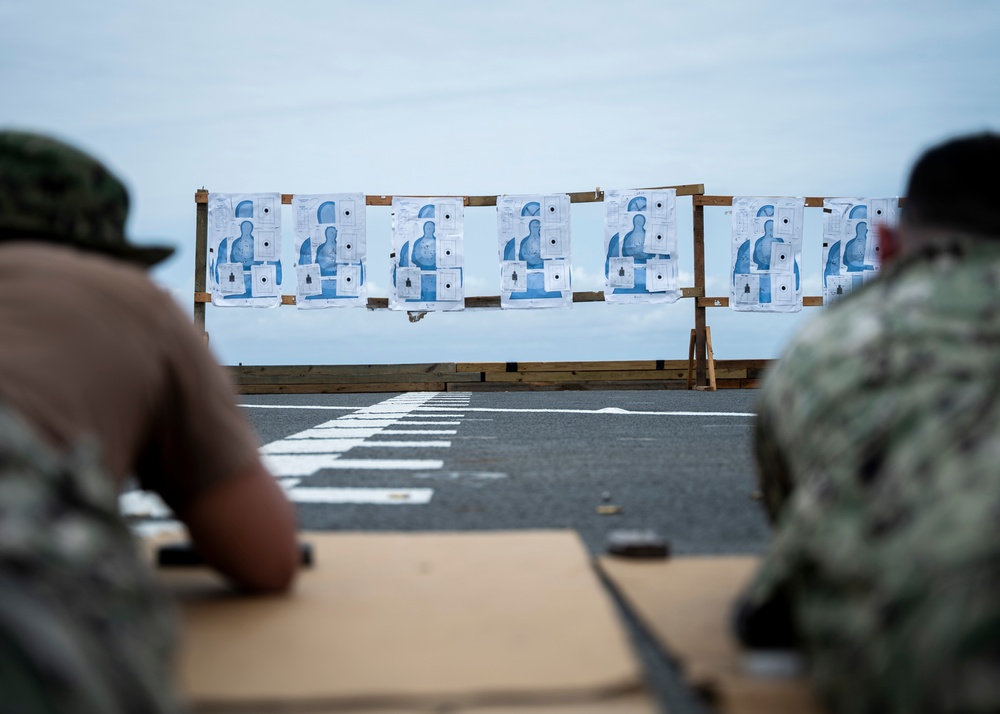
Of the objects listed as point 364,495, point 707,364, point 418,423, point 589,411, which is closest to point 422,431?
point 418,423

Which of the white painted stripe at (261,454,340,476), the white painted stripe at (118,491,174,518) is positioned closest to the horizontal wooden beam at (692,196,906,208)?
the white painted stripe at (261,454,340,476)

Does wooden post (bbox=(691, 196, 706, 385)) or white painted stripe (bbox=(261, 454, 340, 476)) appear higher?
wooden post (bbox=(691, 196, 706, 385))

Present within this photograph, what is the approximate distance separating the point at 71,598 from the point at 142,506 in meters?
2.38

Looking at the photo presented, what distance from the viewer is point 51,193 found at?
152 centimetres

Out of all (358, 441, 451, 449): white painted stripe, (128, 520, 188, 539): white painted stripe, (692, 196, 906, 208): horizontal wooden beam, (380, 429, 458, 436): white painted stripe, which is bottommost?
(380, 429, 458, 436): white painted stripe

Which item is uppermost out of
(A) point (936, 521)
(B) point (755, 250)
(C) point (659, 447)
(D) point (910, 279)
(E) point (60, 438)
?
(B) point (755, 250)

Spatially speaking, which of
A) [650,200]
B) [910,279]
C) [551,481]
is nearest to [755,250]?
[650,200]

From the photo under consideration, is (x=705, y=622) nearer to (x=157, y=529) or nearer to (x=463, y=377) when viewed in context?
(x=157, y=529)

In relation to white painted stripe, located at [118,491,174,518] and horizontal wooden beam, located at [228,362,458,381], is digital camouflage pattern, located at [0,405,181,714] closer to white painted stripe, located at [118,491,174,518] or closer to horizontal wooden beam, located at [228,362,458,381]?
white painted stripe, located at [118,491,174,518]

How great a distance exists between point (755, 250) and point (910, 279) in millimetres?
13252

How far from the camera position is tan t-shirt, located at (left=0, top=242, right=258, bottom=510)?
1271 mm

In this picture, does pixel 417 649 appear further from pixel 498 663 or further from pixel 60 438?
pixel 60 438

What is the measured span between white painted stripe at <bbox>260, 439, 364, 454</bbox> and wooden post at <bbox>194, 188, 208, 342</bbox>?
907 cm

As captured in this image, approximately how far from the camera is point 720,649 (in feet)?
5.36
